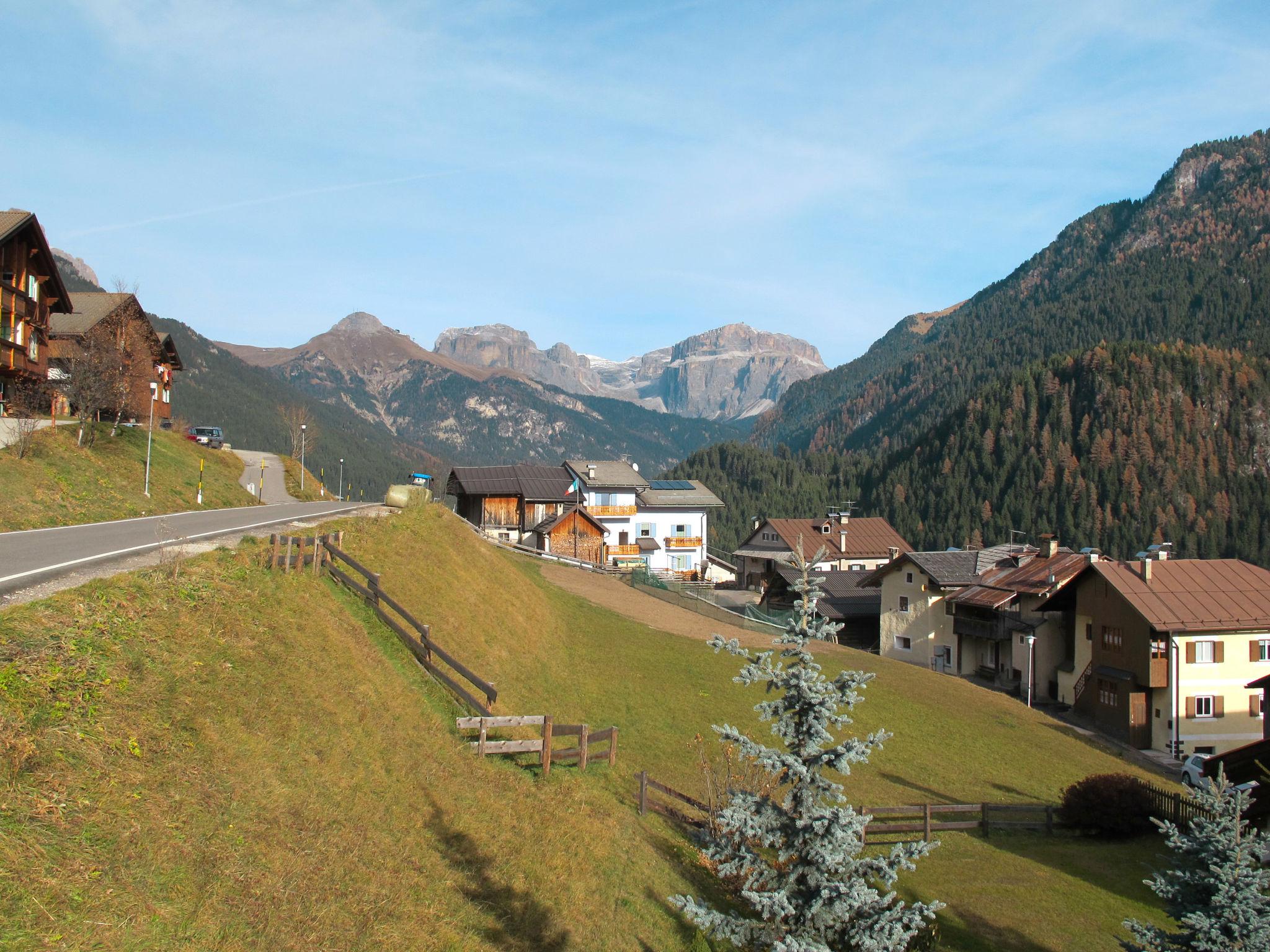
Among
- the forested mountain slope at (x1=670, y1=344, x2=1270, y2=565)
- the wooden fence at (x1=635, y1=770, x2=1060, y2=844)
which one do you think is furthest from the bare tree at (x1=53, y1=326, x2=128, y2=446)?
the forested mountain slope at (x1=670, y1=344, x2=1270, y2=565)

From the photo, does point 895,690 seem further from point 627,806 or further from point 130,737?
point 130,737

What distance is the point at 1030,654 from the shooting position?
49.8 metres

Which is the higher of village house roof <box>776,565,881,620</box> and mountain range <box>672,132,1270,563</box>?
mountain range <box>672,132,1270,563</box>

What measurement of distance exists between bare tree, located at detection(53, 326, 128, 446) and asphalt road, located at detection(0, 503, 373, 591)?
9.79m

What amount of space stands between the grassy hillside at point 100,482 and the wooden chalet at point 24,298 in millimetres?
5043

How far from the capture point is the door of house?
4262cm

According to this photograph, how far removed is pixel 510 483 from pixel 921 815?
54854 millimetres

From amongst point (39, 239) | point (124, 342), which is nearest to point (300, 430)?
point (124, 342)

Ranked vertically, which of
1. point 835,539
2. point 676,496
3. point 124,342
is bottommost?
point 835,539

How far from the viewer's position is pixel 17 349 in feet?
127

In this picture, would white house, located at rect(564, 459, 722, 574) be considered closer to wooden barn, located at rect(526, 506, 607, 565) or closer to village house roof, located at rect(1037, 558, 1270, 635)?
wooden barn, located at rect(526, 506, 607, 565)

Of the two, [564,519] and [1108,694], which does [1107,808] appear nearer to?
[1108,694]

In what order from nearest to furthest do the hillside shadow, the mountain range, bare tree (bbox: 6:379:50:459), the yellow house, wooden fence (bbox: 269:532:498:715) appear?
the hillside shadow, wooden fence (bbox: 269:532:498:715), bare tree (bbox: 6:379:50:459), the yellow house, the mountain range

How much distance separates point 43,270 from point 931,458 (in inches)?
6771
